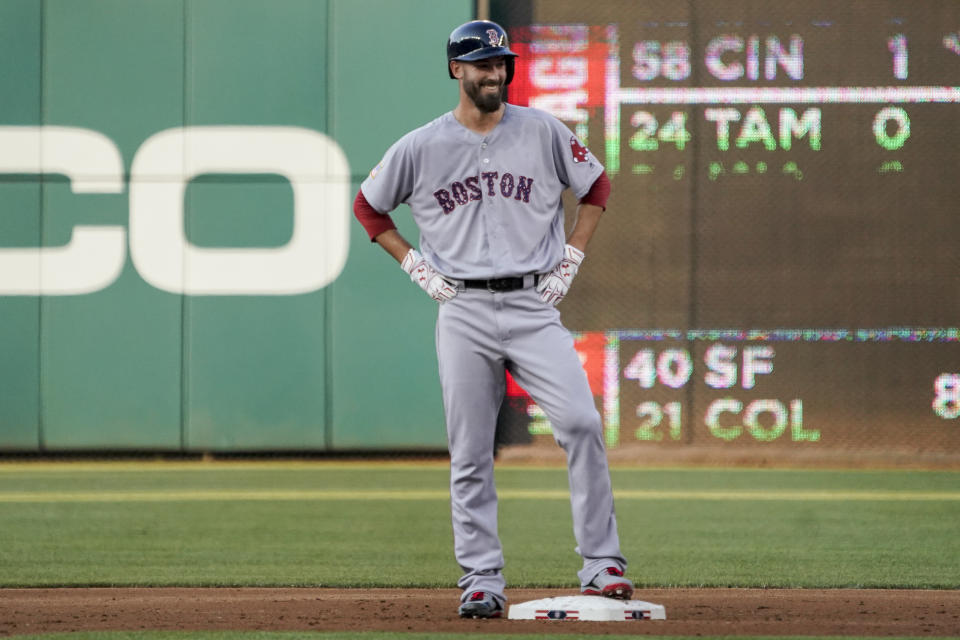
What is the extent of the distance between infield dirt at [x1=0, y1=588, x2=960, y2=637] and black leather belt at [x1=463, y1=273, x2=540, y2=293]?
3.63ft

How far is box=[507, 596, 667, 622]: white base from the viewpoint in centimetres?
496

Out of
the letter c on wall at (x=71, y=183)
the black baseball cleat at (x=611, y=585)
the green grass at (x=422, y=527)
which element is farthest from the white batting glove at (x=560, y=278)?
the letter c on wall at (x=71, y=183)

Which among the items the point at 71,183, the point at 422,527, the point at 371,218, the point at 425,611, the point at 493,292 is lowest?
the point at 422,527

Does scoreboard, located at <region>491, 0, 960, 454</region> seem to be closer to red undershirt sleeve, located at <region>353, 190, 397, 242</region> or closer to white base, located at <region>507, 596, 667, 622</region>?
red undershirt sleeve, located at <region>353, 190, 397, 242</region>

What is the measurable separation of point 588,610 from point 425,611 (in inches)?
25.1

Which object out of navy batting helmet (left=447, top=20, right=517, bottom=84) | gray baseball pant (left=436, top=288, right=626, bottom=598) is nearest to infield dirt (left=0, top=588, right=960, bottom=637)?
gray baseball pant (left=436, top=288, right=626, bottom=598)

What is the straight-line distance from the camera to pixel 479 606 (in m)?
5.03

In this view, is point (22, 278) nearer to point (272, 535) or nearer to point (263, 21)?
point (263, 21)

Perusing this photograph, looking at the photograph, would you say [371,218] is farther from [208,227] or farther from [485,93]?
[208,227]

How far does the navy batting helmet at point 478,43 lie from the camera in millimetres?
5090

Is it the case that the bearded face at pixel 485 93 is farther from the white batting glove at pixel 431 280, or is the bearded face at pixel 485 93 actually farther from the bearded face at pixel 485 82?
the white batting glove at pixel 431 280

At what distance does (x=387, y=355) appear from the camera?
13.1 meters

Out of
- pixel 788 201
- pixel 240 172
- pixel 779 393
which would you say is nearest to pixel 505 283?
pixel 779 393

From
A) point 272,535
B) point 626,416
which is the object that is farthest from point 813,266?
point 272,535
